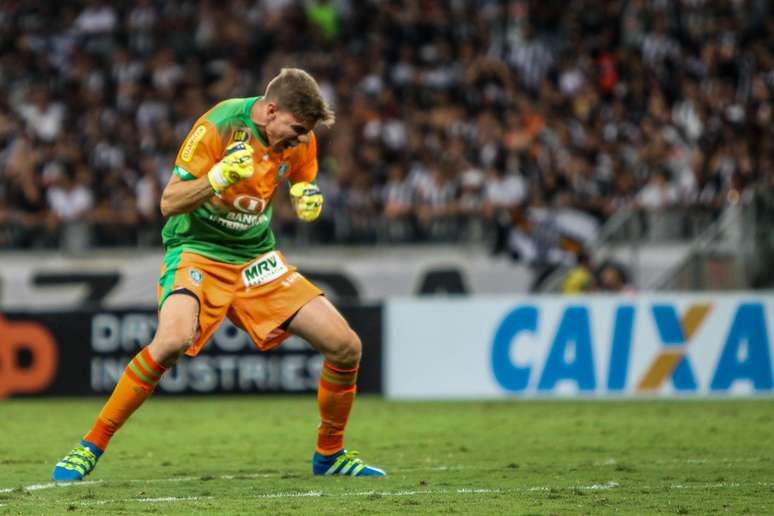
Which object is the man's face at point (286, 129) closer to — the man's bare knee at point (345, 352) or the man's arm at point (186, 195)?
the man's arm at point (186, 195)

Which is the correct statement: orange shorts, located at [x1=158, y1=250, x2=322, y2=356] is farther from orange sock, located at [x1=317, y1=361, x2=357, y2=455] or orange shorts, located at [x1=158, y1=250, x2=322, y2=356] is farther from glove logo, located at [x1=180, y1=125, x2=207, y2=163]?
glove logo, located at [x1=180, y1=125, x2=207, y2=163]

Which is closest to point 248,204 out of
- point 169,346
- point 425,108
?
point 169,346

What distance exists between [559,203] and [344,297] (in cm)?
331

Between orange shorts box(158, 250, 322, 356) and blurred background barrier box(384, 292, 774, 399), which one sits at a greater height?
orange shorts box(158, 250, 322, 356)

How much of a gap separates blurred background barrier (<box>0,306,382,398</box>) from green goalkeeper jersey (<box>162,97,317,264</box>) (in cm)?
843

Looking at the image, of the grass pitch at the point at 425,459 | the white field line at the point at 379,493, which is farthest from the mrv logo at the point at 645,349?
the white field line at the point at 379,493

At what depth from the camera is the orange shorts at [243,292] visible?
845cm

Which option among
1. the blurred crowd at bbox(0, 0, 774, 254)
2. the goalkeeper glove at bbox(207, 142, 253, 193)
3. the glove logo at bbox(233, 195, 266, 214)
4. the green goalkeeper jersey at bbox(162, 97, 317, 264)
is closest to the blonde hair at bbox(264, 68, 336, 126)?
the green goalkeeper jersey at bbox(162, 97, 317, 264)

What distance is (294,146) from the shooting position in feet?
27.9

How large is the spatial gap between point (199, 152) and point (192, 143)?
2.7 inches

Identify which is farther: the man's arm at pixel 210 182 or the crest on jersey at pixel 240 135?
the crest on jersey at pixel 240 135

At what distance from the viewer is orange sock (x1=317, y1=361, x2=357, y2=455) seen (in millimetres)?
8742

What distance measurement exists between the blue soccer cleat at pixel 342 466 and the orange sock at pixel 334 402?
4 centimetres

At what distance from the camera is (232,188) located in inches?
332
